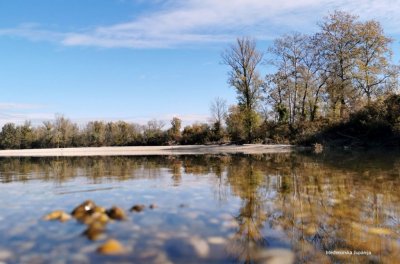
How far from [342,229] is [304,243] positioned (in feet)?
2.23

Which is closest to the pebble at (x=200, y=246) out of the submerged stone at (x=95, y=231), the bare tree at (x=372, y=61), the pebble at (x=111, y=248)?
the pebble at (x=111, y=248)

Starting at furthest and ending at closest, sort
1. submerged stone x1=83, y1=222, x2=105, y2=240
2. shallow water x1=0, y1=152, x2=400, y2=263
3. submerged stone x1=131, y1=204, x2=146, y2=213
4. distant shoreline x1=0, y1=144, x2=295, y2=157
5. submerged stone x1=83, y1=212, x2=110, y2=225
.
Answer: distant shoreline x1=0, y1=144, x2=295, y2=157, submerged stone x1=131, y1=204, x2=146, y2=213, submerged stone x1=83, y1=212, x2=110, y2=225, submerged stone x1=83, y1=222, x2=105, y2=240, shallow water x1=0, y1=152, x2=400, y2=263

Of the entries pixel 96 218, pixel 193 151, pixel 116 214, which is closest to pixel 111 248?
pixel 96 218

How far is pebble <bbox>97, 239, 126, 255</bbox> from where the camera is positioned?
335 centimetres

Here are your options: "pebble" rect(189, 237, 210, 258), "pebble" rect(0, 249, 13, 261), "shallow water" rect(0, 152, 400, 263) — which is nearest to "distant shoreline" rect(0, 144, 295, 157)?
"shallow water" rect(0, 152, 400, 263)

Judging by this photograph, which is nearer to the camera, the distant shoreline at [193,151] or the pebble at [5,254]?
the pebble at [5,254]

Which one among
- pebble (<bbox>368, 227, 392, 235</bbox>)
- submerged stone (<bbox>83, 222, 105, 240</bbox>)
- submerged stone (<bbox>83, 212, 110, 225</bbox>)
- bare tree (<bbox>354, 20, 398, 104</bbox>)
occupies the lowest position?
pebble (<bbox>368, 227, 392, 235</bbox>)

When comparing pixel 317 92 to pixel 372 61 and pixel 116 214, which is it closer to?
pixel 372 61

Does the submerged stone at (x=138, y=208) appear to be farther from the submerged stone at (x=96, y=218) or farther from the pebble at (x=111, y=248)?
the pebble at (x=111, y=248)

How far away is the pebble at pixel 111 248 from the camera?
11.0ft

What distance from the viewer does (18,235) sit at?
3.99 m

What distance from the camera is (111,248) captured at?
3.43m

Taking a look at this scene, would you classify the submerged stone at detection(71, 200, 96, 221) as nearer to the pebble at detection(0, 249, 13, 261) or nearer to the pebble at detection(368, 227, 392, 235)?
the pebble at detection(0, 249, 13, 261)

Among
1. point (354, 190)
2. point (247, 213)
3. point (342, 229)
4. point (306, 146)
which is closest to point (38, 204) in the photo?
point (247, 213)
